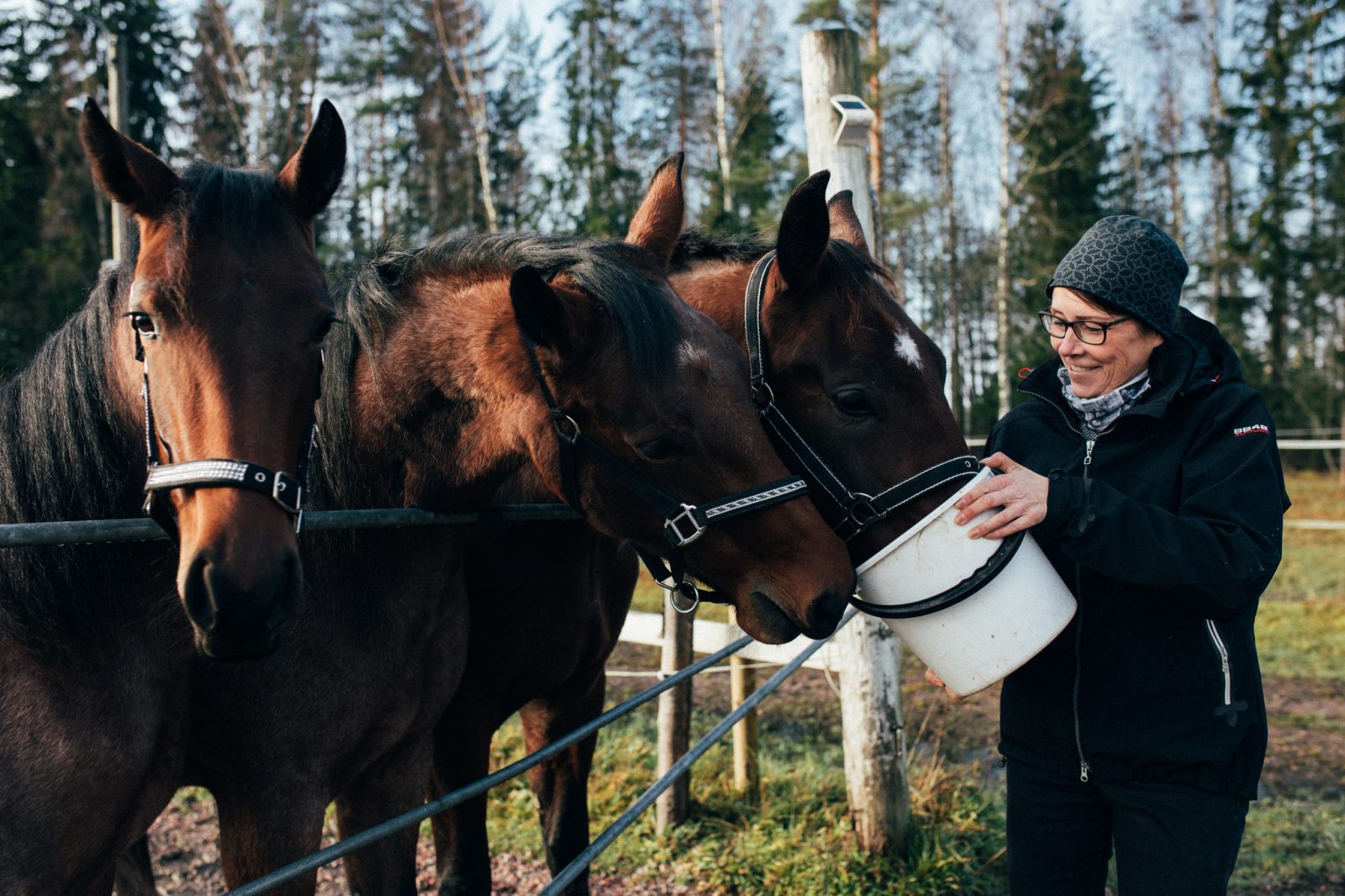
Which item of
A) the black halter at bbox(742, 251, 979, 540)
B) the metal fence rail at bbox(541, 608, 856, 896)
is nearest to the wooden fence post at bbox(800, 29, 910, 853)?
the metal fence rail at bbox(541, 608, 856, 896)

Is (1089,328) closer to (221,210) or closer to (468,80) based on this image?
(221,210)

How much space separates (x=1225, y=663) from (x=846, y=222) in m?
1.95

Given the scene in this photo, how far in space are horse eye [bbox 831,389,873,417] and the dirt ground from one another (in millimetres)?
2647

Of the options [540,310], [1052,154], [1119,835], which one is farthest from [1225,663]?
[1052,154]

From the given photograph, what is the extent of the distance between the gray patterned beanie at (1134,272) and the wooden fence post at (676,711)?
2821 mm

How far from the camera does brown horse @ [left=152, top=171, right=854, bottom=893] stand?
2029mm

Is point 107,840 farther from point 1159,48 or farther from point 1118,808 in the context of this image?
point 1159,48

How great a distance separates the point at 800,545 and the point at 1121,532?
0.68 meters

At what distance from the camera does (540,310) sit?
204cm

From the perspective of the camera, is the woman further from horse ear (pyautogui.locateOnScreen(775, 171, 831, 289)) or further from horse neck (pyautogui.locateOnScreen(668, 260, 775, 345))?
horse neck (pyautogui.locateOnScreen(668, 260, 775, 345))

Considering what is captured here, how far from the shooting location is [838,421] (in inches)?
96.3


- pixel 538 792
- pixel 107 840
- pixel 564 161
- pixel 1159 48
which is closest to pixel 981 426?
pixel 1159 48

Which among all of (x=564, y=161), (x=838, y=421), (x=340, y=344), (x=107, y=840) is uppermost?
(x=564, y=161)

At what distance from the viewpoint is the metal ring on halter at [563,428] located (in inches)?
84.3
